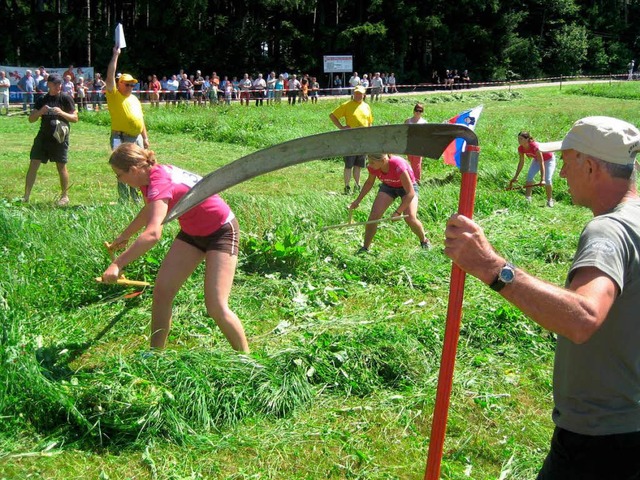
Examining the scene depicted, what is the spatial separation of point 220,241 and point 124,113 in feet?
18.8

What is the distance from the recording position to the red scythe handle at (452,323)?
2244 millimetres

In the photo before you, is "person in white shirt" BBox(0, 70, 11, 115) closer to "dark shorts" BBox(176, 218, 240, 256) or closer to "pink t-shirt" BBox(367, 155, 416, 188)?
"pink t-shirt" BBox(367, 155, 416, 188)

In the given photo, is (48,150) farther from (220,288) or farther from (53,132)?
(220,288)

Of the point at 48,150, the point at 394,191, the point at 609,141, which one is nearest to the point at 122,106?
the point at 48,150

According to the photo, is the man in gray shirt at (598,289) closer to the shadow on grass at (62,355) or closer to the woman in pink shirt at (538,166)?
the shadow on grass at (62,355)

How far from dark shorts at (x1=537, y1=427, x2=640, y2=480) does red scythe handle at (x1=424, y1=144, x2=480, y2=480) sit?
449 millimetres

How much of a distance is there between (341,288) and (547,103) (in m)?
35.5

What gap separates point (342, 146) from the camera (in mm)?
2199

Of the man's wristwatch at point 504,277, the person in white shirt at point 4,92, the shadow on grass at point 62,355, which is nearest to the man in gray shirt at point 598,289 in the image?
Result: the man's wristwatch at point 504,277

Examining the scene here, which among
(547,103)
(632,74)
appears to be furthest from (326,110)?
(632,74)

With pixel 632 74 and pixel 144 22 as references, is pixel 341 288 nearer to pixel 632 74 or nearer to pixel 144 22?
pixel 144 22

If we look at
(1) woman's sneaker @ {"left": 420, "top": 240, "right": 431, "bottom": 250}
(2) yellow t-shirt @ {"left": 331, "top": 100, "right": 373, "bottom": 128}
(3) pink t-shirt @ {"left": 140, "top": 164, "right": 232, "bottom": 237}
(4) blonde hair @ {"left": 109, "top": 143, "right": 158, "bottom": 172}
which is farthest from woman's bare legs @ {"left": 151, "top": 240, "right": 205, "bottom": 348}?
(2) yellow t-shirt @ {"left": 331, "top": 100, "right": 373, "bottom": 128}

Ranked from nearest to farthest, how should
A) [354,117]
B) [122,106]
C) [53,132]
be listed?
[122,106], [53,132], [354,117]

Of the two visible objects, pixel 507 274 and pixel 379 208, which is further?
pixel 379 208
